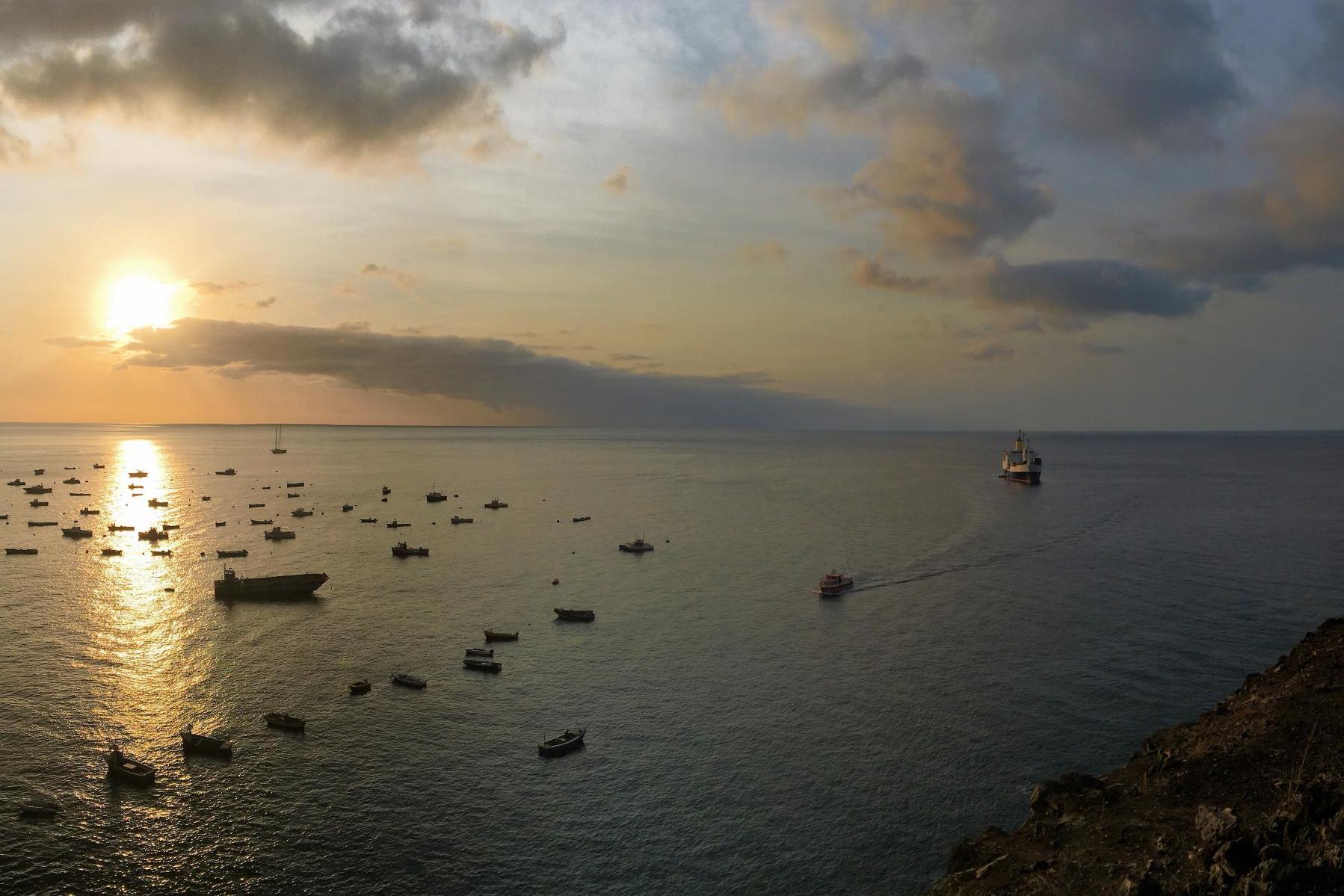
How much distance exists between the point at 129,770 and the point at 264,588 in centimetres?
5819

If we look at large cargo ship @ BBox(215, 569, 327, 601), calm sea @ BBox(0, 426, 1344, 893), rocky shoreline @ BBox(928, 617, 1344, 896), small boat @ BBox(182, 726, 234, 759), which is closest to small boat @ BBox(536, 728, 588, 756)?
calm sea @ BBox(0, 426, 1344, 893)

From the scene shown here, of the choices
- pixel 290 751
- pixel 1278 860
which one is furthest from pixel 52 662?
pixel 1278 860

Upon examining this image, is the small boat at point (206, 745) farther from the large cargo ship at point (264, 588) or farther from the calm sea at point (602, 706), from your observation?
the large cargo ship at point (264, 588)

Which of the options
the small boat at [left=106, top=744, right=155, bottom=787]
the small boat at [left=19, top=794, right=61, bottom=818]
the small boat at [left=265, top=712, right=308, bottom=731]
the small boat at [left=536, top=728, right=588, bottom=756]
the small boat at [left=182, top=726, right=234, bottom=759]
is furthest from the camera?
the small boat at [left=265, top=712, right=308, bottom=731]

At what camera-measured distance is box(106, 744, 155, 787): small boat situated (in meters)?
56.8

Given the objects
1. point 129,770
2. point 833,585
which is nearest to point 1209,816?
point 129,770

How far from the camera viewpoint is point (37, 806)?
52500 mm

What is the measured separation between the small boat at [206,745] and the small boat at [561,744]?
24077 mm

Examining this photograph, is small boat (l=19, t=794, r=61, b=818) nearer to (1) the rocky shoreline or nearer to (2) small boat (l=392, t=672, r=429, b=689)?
(2) small boat (l=392, t=672, r=429, b=689)

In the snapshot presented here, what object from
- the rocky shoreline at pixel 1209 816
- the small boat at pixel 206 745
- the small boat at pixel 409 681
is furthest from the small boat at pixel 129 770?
the rocky shoreline at pixel 1209 816

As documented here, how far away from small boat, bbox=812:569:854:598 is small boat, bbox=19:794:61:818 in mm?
86207

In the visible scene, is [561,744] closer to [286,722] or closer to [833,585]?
[286,722]

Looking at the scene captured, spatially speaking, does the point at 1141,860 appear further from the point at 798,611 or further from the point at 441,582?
the point at 441,582

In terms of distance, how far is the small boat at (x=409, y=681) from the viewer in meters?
75.5
